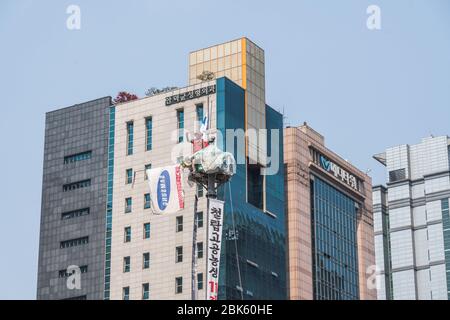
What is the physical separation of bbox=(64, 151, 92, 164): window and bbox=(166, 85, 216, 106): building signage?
51.5 ft

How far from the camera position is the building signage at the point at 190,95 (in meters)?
155

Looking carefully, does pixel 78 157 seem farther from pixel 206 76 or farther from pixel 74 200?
pixel 206 76

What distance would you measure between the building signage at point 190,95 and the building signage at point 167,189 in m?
40.1

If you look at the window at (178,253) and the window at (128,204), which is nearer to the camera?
the window at (178,253)

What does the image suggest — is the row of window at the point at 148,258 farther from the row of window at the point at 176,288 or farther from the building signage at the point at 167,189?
the building signage at the point at 167,189

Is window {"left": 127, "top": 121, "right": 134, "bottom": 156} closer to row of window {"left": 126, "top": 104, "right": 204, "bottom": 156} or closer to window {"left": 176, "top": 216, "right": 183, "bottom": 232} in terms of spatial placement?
row of window {"left": 126, "top": 104, "right": 204, "bottom": 156}

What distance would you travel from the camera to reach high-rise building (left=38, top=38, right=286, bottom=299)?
150 metres

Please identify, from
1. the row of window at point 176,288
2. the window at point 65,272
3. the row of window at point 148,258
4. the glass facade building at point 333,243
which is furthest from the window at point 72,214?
the glass facade building at point 333,243

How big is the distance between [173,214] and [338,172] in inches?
1526

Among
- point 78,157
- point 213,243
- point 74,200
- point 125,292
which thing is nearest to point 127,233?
point 125,292

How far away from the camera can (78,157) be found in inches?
6649
